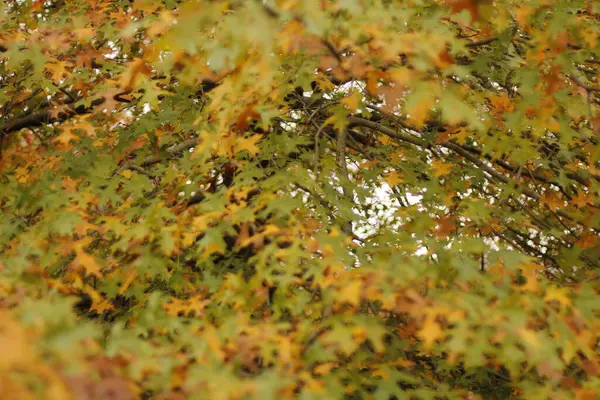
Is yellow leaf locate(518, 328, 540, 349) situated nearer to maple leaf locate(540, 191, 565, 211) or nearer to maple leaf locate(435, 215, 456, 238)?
maple leaf locate(435, 215, 456, 238)

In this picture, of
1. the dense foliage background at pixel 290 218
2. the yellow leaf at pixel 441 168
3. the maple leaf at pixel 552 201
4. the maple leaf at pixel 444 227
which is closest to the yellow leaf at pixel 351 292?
the dense foliage background at pixel 290 218

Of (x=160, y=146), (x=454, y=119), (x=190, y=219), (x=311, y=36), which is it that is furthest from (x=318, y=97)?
(x=454, y=119)

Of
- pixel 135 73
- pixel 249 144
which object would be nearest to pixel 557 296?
pixel 249 144

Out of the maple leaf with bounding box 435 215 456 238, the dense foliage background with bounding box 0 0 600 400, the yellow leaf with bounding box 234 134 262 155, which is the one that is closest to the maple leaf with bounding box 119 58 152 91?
the dense foliage background with bounding box 0 0 600 400

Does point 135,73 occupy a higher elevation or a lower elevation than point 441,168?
higher

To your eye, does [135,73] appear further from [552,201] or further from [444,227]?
[552,201]

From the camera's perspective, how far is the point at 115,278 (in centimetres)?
375

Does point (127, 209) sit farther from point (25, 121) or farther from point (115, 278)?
A: point (25, 121)

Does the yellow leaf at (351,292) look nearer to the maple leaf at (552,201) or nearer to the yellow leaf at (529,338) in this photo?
the yellow leaf at (529,338)

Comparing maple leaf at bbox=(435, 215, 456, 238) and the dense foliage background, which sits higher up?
the dense foliage background

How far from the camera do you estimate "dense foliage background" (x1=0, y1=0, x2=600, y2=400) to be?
2.46 meters

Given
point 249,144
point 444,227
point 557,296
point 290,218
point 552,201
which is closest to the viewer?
point 557,296

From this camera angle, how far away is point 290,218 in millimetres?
3273

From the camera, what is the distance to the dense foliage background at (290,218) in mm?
2465
